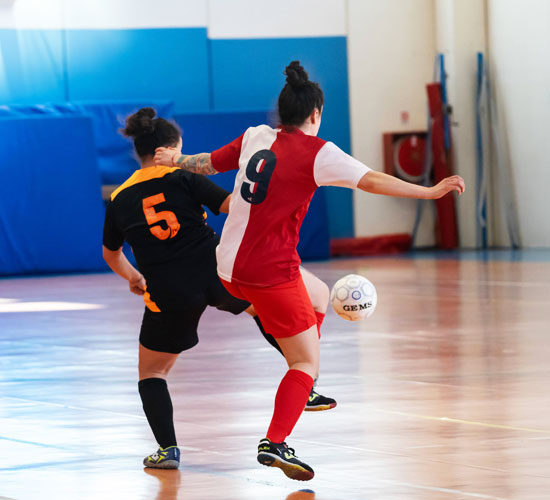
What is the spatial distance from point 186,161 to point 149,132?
30cm

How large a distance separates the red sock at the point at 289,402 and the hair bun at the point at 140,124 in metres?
1.18

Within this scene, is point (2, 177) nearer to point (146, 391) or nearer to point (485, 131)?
point (485, 131)

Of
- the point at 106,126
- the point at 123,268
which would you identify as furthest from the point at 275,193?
the point at 106,126

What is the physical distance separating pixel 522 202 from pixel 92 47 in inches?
309

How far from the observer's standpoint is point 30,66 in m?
17.5

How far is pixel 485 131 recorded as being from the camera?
62.8 ft

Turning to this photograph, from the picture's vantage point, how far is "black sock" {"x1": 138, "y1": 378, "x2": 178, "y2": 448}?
13.8 feet

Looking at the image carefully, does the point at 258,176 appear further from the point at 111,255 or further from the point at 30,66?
the point at 30,66

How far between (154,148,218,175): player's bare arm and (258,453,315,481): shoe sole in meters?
1.06

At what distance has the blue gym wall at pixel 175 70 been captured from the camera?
1758 cm

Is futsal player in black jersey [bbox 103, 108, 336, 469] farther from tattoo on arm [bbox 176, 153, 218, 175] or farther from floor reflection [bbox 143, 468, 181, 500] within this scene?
tattoo on arm [bbox 176, 153, 218, 175]

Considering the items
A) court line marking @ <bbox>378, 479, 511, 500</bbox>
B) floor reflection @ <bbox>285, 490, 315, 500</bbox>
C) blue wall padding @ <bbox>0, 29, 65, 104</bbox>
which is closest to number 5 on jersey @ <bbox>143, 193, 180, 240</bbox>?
floor reflection @ <bbox>285, 490, 315, 500</bbox>

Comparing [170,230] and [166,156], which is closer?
[166,156]

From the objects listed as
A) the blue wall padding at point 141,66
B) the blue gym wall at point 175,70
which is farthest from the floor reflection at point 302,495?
the blue wall padding at point 141,66
